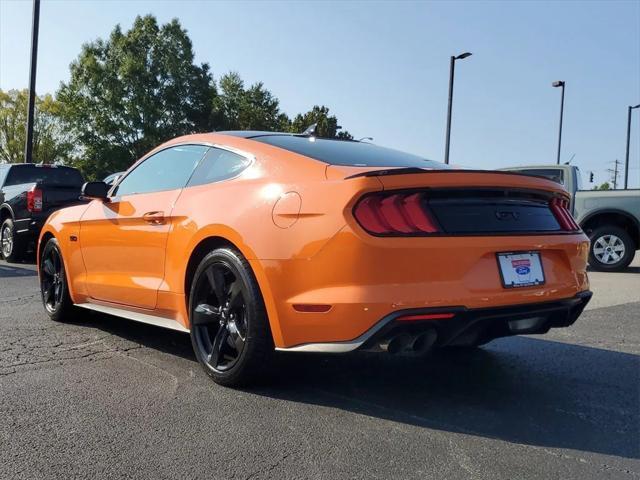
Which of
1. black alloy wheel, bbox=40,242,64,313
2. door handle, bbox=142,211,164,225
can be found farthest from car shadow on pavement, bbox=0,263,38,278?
door handle, bbox=142,211,164,225

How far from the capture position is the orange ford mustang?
9.52 feet

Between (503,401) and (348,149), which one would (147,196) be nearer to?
(348,149)

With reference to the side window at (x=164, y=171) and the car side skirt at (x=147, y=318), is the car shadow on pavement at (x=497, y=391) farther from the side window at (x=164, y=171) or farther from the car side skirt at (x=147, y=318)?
the side window at (x=164, y=171)

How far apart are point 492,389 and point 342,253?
1.38 meters

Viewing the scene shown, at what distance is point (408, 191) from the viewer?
119 inches

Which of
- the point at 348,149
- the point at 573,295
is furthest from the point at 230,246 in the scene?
the point at 573,295

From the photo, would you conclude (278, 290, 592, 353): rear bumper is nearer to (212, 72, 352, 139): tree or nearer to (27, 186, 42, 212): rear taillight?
(27, 186, 42, 212): rear taillight

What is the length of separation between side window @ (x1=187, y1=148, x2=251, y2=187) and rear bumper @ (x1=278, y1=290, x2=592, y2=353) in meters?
1.19

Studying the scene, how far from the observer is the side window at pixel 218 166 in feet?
12.2

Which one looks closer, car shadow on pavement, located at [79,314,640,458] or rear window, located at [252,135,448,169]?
car shadow on pavement, located at [79,314,640,458]

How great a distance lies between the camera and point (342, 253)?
2.90 meters

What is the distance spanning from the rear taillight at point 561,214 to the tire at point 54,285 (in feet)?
12.8

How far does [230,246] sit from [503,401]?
5.66 ft

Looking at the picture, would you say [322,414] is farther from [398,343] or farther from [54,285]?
[54,285]
